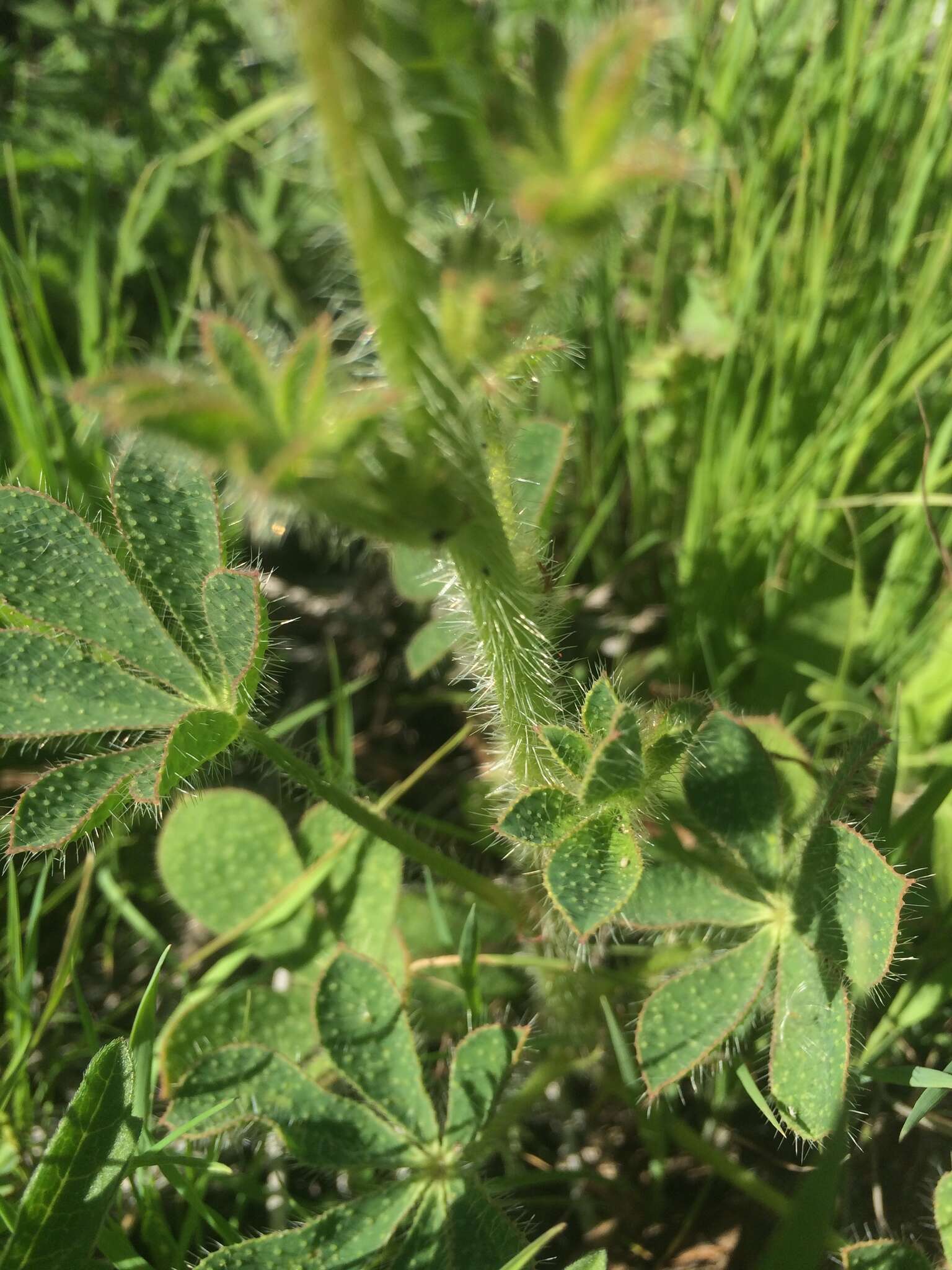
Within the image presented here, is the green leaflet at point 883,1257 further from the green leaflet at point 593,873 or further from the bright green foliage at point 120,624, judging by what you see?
the bright green foliage at point 120,624

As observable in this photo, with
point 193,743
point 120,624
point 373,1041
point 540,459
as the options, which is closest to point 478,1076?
point 373,1041

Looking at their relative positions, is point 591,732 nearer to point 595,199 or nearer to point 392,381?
point 392,381

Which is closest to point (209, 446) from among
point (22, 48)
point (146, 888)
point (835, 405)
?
point (146, 888)

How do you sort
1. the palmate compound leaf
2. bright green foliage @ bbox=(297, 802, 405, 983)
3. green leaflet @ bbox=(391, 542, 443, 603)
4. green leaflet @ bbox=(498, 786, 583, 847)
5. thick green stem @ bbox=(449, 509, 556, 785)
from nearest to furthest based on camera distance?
thick green stem @ bbox=(449, 509, 556, 785), green leaflet @ bbox=(498, 786, 583, 847), the palmate compound leaf, bright green foliage @ bbox=(297, 802, 405, 983), green leaflet @ bbox=(391, 542, 443, 603)

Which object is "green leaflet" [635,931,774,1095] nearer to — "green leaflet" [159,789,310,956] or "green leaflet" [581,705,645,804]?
"green leaflet" [581,705,645,804]

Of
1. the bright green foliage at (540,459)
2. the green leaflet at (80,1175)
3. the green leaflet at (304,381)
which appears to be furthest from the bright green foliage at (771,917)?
the green leaflet at (304,381)

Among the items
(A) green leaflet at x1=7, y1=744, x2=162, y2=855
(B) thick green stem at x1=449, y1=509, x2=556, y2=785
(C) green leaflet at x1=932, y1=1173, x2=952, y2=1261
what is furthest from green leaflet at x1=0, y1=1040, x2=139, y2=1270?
(C) green leaflet at x1=932, y1=1173, x2=952, y2=1261

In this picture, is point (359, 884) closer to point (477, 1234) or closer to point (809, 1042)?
point (477, 1234)
